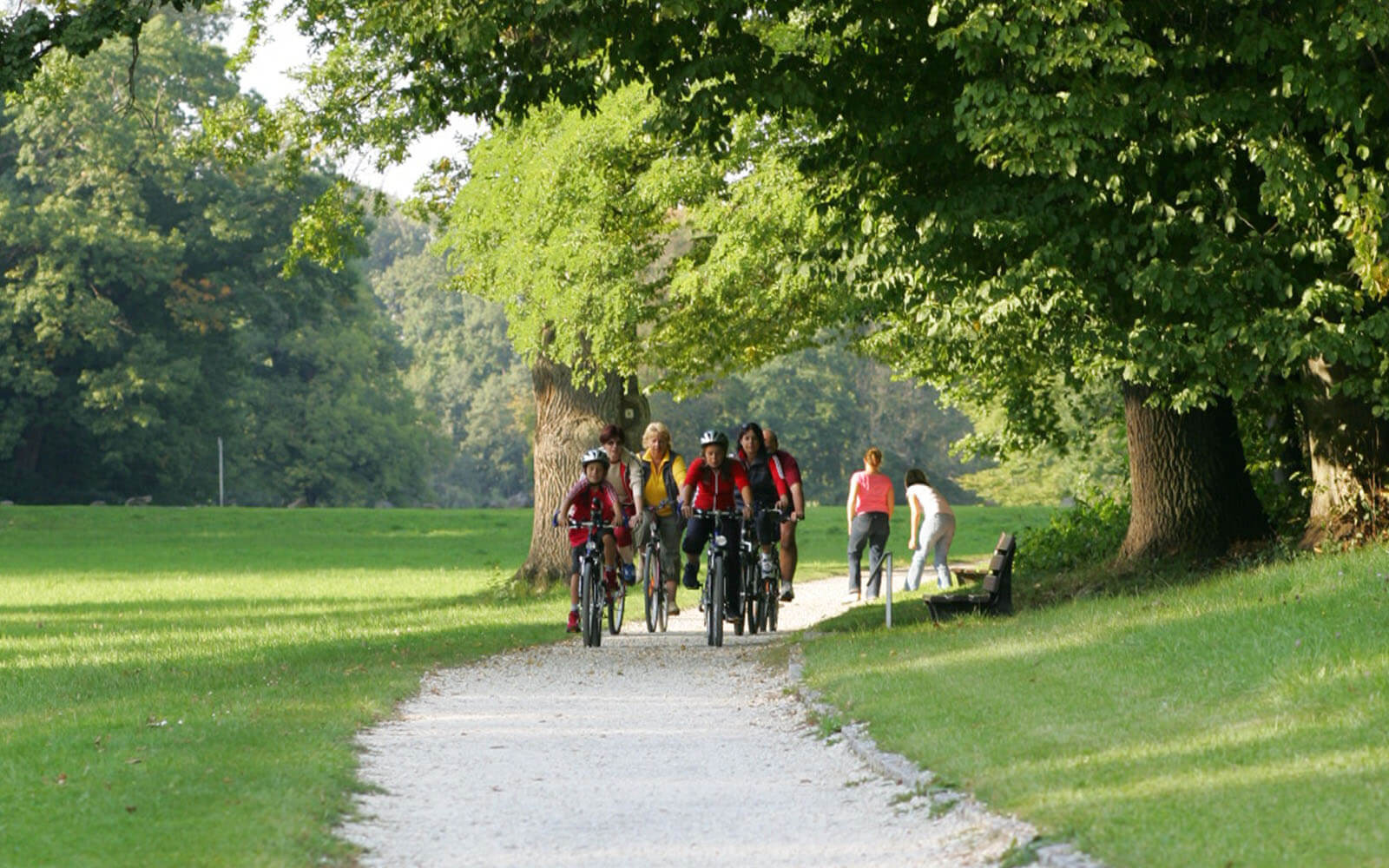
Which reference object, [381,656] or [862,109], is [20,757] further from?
[862,109]

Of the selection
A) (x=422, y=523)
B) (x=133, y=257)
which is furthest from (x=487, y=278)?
(x=133, y=257)

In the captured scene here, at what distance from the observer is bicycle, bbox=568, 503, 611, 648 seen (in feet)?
53.2

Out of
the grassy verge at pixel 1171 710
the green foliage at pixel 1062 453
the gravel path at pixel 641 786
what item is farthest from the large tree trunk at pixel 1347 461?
the green foliage at pixel 1062 453

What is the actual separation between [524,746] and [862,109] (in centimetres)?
736

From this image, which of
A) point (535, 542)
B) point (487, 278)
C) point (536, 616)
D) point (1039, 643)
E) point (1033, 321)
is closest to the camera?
point (1039, 643)

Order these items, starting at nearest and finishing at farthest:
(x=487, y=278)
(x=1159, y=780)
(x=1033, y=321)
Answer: (x=1159, y=780), (x=1033, y=321), (x=487, y=278)

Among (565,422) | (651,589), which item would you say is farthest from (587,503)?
(565,422)

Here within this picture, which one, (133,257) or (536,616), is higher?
(133,257)

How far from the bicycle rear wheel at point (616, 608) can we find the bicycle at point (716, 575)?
830mm

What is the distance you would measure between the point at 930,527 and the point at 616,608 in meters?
6.65

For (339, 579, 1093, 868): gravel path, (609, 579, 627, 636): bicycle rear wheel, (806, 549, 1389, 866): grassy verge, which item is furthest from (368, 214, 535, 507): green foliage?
(339, 579, 1093, 868): gravel path

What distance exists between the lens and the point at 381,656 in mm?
16031

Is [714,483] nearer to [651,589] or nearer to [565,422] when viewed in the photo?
[651,589]

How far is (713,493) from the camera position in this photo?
55.1 ft
